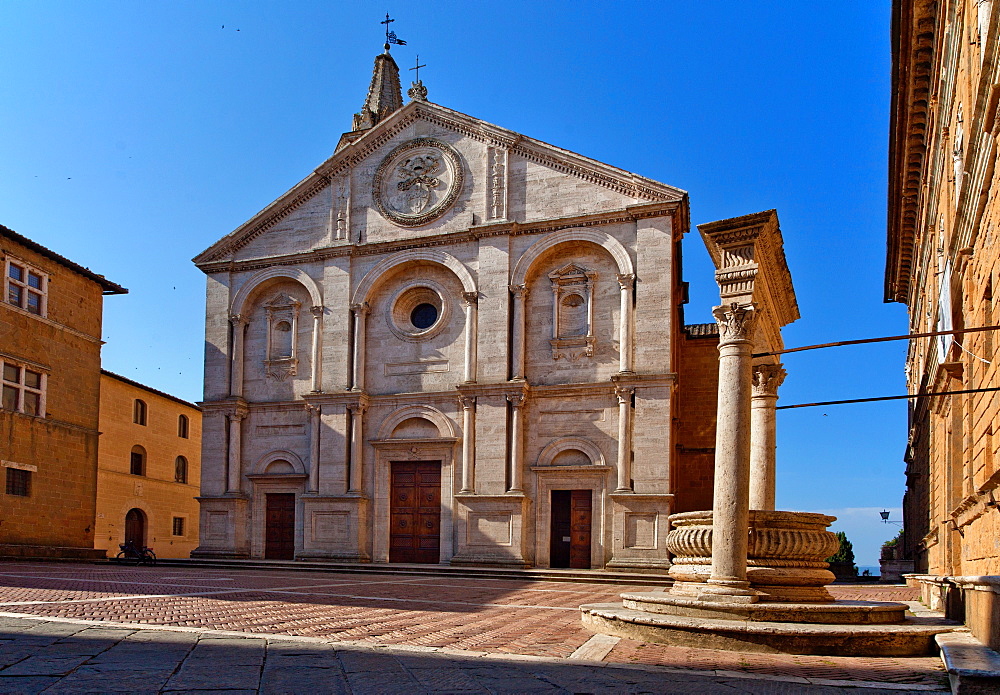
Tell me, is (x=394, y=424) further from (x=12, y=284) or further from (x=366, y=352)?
(x=12, y=284)

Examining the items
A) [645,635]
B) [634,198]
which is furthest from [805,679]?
[634,198]

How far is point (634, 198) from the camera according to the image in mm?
26922

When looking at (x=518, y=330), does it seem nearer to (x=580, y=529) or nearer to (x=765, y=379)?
(x=580, y=529)

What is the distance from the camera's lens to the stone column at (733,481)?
9.80 metres

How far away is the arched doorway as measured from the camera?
3881 cm

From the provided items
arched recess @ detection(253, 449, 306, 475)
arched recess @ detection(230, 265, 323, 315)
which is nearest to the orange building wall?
arched recess @ detection(230, 265, 323, 315)

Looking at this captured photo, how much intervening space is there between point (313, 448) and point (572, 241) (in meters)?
10.5

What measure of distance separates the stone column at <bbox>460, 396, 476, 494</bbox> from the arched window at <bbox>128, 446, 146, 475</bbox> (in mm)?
18611

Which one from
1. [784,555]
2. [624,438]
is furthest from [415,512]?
[784,555]

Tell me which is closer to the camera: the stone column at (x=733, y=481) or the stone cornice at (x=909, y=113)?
the stone column at (x=733, y=481)

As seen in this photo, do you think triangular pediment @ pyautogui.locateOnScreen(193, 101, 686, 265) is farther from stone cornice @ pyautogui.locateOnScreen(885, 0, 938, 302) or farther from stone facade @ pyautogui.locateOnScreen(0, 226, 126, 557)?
stone cornice @ pyautogui.locateOnScreen(885, 0, 938, 302)

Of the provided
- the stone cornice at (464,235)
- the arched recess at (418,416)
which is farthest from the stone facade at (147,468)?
the arched recess at (418,416)

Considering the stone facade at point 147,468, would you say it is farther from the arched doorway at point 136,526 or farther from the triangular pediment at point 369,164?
the triangular pediment at point 369,164

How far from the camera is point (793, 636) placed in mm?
8586
